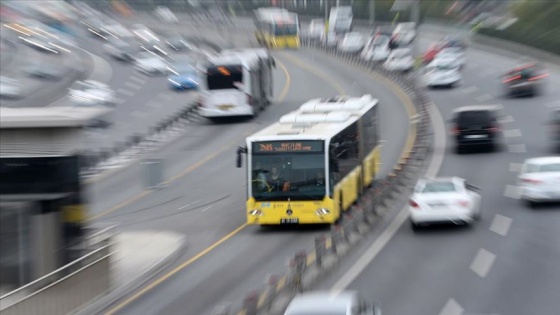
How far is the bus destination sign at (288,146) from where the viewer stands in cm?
2731

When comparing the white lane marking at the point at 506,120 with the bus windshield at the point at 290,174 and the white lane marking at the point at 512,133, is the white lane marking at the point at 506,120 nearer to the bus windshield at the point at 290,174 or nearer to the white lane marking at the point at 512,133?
the white lane marking at the point at 512,133

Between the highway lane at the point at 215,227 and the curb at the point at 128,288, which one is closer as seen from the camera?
the curb at the point at 128,288

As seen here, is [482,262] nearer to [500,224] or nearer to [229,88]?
[500,224]

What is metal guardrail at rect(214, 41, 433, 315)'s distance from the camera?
17.0m

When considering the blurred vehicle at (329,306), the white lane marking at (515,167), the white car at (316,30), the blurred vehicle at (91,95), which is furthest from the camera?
the white car at (316,30)

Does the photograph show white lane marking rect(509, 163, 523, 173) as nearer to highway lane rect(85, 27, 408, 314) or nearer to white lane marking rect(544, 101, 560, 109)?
A: highway lane rect(85, 27, 408, 314)

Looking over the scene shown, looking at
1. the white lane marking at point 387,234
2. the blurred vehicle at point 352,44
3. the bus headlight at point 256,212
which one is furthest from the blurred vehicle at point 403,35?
the bus headlight at point 256,212

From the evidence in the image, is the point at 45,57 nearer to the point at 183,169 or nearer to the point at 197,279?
the point at 183,169

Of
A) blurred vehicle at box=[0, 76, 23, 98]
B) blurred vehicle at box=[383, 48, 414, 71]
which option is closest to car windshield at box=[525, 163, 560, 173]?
blurred vehicle at box=[0, 76, 23, 98]

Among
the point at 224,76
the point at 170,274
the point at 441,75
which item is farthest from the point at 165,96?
the point at 170,274

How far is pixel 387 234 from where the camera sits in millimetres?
26922

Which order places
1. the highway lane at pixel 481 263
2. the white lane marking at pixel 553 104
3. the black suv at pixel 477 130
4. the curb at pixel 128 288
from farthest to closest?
1. the white lane marking at pixel 553 104
2. the black suv at pixel 477 130
3. the curb at pixel 128 288
4. the highway lane at pixel 481 263

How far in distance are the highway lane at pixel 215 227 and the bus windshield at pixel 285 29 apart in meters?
43.7

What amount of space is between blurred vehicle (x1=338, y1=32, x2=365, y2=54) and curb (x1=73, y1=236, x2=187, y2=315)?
66380mm
